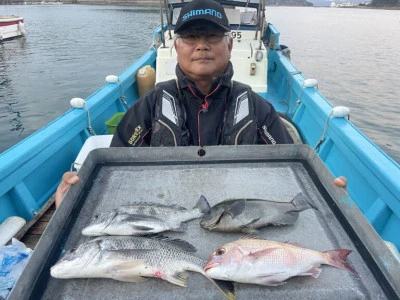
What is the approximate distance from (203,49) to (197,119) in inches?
28.3

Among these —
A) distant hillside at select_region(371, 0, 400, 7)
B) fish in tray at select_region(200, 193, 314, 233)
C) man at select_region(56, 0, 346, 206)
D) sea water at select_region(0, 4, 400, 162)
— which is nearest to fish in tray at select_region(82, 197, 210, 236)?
Result: fish in tray at select_region(200, 193, 314, 233)

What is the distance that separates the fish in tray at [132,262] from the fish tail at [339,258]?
1.75ft

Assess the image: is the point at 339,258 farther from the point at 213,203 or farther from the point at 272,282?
the point at 213,203

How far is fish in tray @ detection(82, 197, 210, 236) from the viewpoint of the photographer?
66.8 inches

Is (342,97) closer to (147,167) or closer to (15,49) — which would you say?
(147,167)

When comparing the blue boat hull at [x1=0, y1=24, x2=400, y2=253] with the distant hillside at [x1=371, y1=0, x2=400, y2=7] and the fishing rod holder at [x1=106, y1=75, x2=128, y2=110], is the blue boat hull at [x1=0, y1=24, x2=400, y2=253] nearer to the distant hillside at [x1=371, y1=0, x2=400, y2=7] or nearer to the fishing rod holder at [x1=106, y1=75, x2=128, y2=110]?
the fishing rod holder at [x1=106, y1=75, x2=128, y2=110]

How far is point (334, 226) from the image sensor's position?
1749 mm

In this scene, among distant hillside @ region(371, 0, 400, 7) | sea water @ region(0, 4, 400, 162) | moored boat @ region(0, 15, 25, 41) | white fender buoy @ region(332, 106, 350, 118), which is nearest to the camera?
white fender buoy @ region(332, 106, 350, 118)

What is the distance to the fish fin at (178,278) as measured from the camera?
1407 millimetres

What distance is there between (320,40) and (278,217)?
2820 centimetres

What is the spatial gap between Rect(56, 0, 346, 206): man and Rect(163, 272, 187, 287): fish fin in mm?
1673

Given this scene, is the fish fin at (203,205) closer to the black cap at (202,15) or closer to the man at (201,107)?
the man at (201,107)

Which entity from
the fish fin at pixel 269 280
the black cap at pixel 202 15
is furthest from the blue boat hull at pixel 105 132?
the black cap at pixel 202 15

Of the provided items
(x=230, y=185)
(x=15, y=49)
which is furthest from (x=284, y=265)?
(x=15, y=49)
